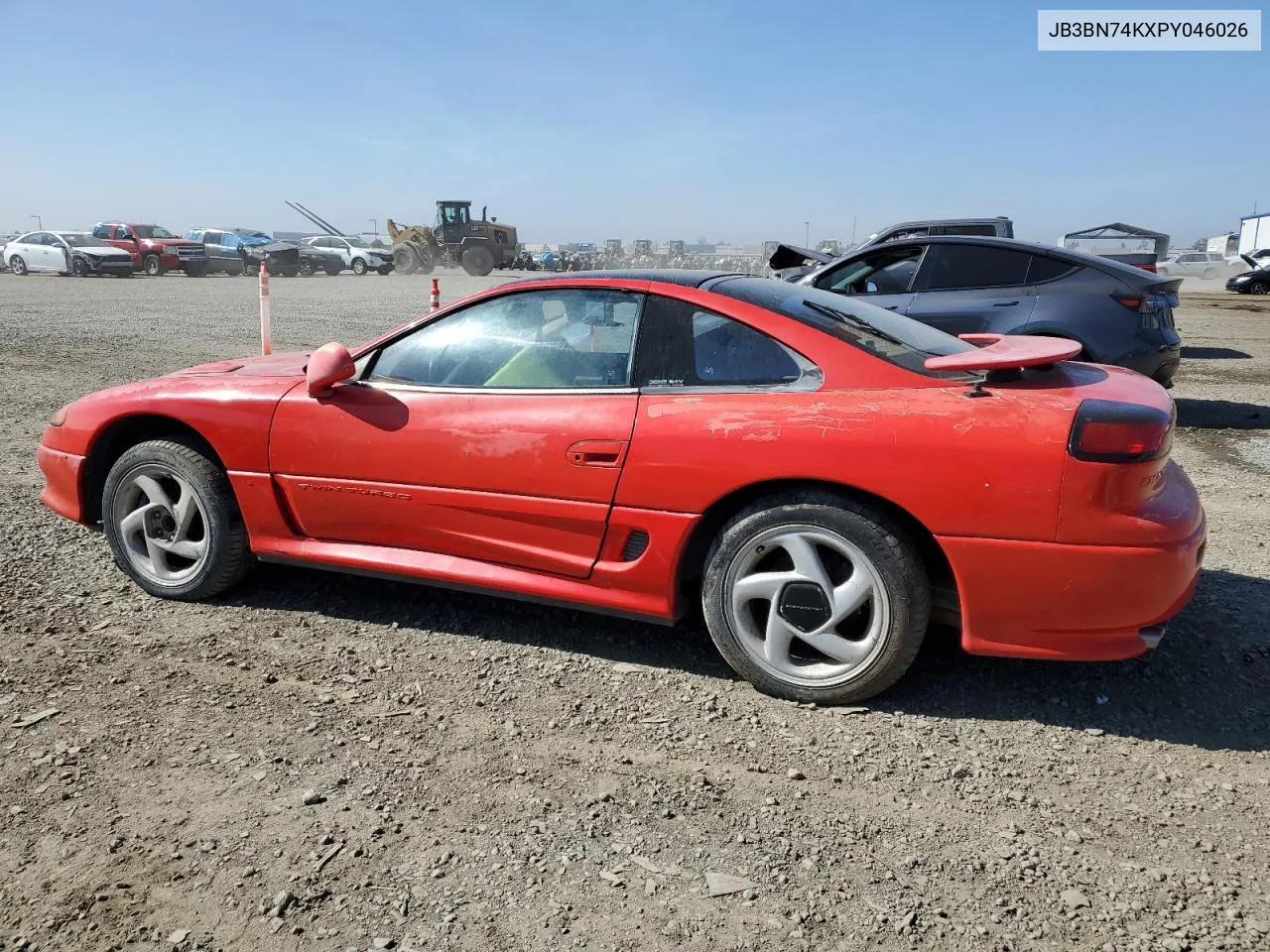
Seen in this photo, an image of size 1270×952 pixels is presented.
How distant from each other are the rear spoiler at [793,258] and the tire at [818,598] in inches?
266

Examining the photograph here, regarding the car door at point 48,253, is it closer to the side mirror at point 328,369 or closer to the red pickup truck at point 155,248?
the red pickup truck at point 155,248

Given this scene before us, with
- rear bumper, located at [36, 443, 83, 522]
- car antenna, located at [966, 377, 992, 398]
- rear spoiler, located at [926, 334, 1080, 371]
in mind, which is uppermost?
rear spoiler, located at [926, 334, 1080, 371]

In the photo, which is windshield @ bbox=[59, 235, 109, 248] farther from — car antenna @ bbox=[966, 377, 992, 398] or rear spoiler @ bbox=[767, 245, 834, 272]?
car antenna @ bbox=[966, 377, 992, 398]

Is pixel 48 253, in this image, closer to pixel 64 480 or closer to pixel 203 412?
pixel 64 480

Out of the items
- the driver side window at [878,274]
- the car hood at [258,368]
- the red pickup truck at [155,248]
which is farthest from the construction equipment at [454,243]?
the car hood at [258,368]

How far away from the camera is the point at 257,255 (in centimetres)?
3400

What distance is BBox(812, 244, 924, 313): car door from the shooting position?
25.1 ft

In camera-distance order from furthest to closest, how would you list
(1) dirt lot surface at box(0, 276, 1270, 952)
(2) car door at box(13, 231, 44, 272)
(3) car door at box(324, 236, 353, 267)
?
1. (3) car door at box(324, 236, 353, 267)
2. (2) car door at box(13, 231, 44, 272)
3. (1) dirt lot surface at box(0, 276, 1270, 952)

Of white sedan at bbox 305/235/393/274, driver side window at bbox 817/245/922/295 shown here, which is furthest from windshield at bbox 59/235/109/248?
driver side window at bbox 817/245/922/295

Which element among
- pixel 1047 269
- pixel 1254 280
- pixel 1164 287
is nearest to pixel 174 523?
pixel 1047 269

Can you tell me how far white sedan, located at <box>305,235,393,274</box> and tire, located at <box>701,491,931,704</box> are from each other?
1405 inches

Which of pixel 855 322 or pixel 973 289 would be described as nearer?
pixel 855 322

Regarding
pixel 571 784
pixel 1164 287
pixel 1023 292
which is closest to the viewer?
pixel 571 784

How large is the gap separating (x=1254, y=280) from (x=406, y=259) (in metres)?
28.1
